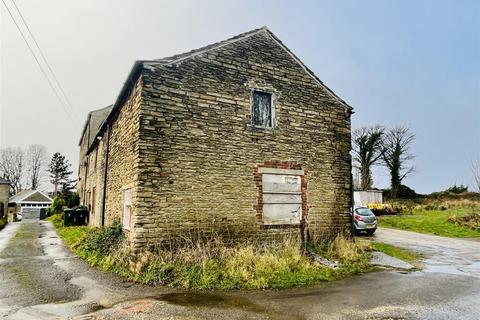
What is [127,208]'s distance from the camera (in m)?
10.8

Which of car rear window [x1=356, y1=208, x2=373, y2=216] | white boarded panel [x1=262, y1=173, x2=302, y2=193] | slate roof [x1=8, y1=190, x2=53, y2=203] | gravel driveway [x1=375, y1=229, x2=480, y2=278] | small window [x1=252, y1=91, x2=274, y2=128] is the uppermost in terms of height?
small window [x1=252, y1=91, x2=274, y2=128]

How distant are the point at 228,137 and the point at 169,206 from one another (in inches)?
114

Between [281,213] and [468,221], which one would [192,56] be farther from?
[468,221]

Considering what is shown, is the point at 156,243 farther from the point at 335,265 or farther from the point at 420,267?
the point at 420,267

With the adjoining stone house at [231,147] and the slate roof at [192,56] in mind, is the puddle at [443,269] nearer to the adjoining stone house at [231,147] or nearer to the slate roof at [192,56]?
the adjoining stone house at [231,147]

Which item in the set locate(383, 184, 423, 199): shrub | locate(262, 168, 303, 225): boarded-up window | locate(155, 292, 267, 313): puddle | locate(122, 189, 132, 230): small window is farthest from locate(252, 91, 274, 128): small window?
locate(383, 184, 423, 199): shrub

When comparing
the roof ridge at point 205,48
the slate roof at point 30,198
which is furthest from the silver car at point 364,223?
the slate roof at point 30,198

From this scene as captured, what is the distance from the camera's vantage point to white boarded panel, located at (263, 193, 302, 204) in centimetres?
1112

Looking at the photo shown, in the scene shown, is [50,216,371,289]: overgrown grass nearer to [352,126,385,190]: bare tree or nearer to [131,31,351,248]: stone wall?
[131,31,351,248]: stone wall

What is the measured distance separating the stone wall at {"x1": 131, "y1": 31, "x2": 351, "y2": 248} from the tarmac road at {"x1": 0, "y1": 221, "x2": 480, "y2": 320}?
222 centimetres

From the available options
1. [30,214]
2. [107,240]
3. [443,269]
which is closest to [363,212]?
[443,269]

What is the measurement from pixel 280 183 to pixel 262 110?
2630mm

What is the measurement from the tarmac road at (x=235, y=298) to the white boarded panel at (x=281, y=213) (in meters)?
3.20

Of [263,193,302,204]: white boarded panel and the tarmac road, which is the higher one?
[263,193,302,204]: white boarded panel
